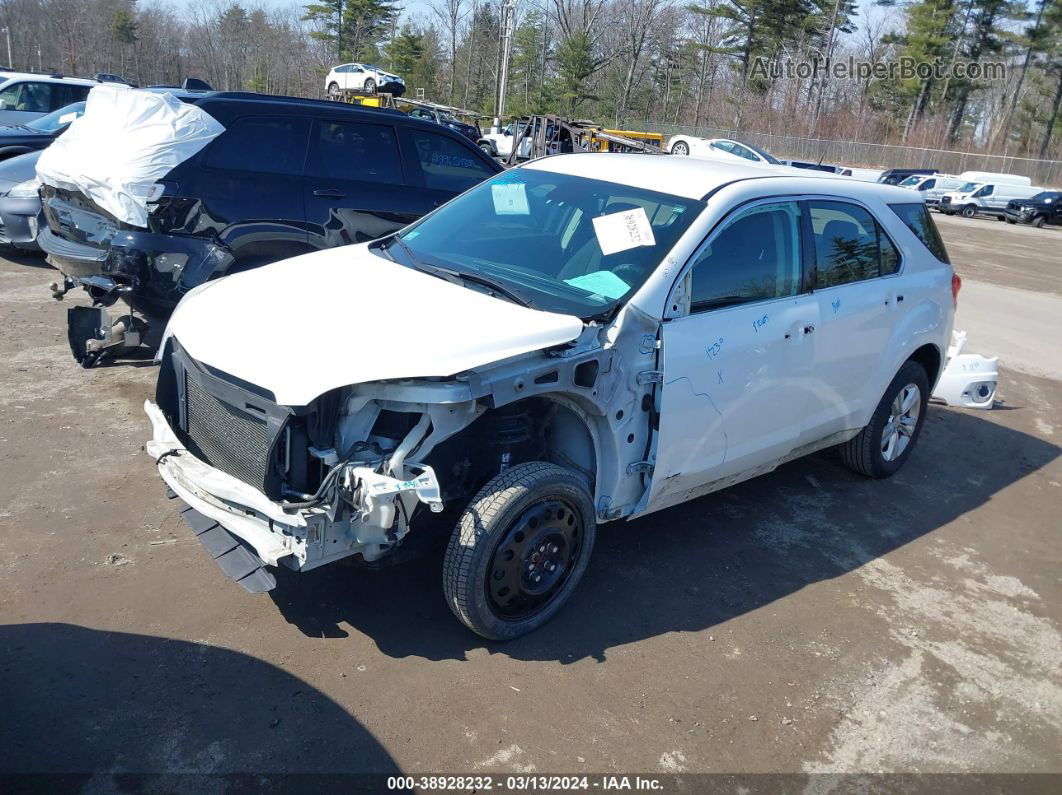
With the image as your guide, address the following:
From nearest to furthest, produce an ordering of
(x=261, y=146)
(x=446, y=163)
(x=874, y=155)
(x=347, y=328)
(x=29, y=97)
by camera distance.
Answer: (x=347, y=328)
(x=261, y=146)
(x=446, y=163)
(x=29, y=97)
(x=874, y=155)

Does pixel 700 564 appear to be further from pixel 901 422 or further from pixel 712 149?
pixel 712 149

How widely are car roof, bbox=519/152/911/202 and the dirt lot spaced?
74.9 inches

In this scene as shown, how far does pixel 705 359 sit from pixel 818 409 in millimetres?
1202

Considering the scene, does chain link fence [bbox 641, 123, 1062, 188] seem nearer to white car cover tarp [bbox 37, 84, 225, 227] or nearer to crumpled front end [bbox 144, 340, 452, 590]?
white car cover tarp [bbox 37, 84, 225, 227]

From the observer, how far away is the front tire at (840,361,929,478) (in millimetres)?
5488

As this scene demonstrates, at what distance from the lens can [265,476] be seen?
317 centimetres

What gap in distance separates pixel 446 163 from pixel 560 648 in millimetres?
5057

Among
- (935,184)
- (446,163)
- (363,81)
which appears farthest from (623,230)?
(935,184)

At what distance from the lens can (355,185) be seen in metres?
6.86

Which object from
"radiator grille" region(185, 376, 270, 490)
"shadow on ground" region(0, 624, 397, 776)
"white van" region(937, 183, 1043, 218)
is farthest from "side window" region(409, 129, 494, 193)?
"white van" region(937, 183, 1043, 218)

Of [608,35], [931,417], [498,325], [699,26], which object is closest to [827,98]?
[699,26]

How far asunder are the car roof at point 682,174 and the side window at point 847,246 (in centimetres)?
13

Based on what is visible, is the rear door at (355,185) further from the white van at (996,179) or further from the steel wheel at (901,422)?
the white van at (996,179)

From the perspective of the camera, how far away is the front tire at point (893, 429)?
549 cm
